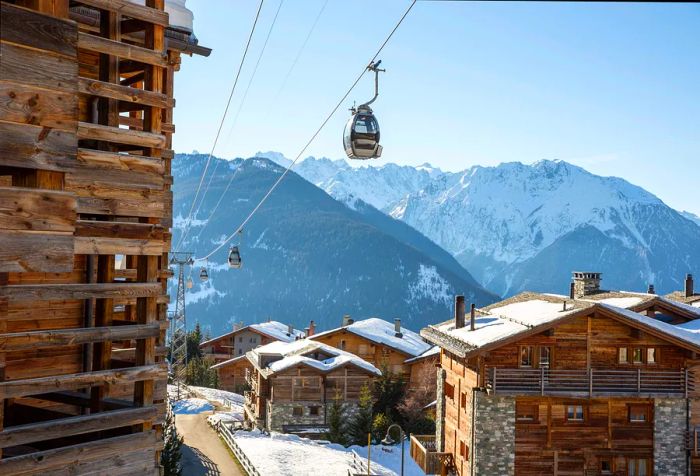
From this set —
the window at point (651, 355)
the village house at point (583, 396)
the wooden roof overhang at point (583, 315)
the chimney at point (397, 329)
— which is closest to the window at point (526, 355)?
the village house at point (583, 396)

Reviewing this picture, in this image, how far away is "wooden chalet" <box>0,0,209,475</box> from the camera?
6.64m

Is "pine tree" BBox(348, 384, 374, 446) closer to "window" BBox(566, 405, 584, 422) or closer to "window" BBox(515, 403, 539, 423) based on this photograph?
"window" BBox(515, 403, 539, 423)

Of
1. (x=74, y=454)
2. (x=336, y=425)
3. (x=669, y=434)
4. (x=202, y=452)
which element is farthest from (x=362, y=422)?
(x=74, y=454)

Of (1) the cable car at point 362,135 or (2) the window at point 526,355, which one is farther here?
(2) the window at point 526,355

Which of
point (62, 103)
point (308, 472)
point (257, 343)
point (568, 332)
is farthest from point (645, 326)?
point (257, 343)

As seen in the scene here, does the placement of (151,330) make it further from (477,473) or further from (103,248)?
(477,473)

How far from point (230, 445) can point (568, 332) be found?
789 inches

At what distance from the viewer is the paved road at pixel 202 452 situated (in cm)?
3412

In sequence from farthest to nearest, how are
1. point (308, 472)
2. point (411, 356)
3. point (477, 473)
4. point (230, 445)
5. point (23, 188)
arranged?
1. point (411, 356)
2. point (230, 445)
3. point (308, 472)
4. point (477, 473)
5. point (23, 188)

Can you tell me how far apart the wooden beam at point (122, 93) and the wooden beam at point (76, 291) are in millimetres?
2267

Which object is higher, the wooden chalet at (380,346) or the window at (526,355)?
the window at (526,355)

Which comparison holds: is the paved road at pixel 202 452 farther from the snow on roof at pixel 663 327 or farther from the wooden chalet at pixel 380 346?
the snow on roof at pixel 663 327

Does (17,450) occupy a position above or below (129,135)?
below

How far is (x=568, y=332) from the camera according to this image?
28.5 meters
